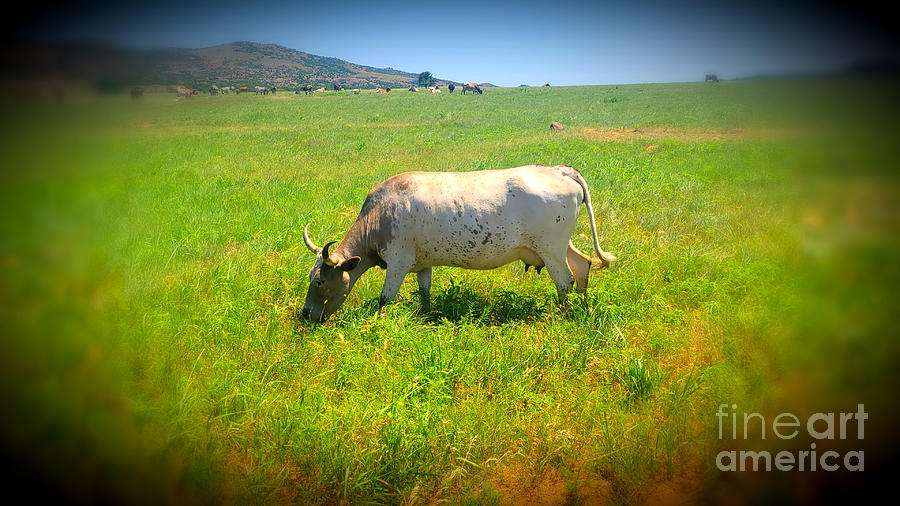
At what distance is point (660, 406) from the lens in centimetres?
394

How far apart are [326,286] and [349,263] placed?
0.42 meters

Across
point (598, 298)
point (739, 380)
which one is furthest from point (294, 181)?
point (739, 380)

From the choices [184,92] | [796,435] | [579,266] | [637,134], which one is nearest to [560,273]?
[579,266]

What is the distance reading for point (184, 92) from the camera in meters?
1.52

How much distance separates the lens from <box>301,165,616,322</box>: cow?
5469mm

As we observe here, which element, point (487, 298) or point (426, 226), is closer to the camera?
point (426, 226)

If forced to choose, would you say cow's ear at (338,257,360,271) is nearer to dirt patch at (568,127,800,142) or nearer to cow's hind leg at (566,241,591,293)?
cow's hind leg at (566,241,591,293)

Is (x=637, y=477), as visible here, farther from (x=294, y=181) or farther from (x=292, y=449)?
(x=294, y=181)

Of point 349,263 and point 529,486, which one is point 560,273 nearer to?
point 349,263

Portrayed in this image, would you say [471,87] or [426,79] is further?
[426,79]

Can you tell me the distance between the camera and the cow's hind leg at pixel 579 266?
A: 6.07m

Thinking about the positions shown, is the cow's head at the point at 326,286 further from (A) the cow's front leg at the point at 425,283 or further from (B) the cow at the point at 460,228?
(A) the cow's front leg at the point at 425,283

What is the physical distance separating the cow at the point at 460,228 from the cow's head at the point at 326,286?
12mm

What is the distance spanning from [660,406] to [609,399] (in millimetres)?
437
